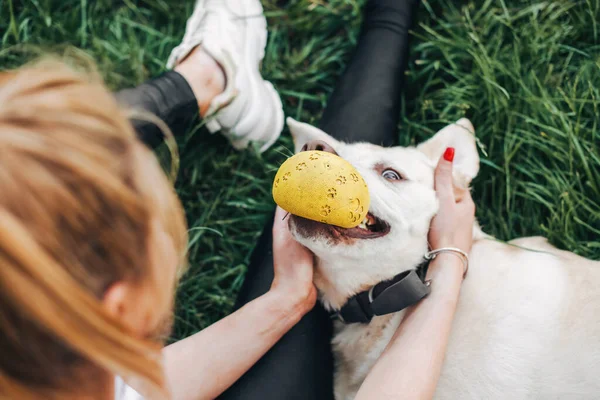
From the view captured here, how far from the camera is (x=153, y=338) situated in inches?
51.4

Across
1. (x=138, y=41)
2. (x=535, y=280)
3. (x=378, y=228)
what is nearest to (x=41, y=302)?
(x=378, y=228)

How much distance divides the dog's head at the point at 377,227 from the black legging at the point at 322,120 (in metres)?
0.26

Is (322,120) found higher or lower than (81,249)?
lower

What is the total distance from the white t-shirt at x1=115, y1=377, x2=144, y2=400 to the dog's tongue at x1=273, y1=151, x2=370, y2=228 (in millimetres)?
822

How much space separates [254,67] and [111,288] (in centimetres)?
227

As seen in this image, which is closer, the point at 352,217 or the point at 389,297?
the point at 352,217

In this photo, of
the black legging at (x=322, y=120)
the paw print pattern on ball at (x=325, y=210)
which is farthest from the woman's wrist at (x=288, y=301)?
the paw print pattern on ball at (x=325, y=210)

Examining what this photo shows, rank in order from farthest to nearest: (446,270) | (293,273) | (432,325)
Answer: (293,273), (446,270), (432,325)

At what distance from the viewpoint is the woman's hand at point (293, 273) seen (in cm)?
206

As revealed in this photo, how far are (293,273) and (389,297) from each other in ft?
1.42

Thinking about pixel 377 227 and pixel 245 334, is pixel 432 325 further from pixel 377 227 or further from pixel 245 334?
pixel 245 334

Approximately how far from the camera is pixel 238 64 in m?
2.90

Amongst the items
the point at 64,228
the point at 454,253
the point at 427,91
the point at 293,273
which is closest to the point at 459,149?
the point at 454,253

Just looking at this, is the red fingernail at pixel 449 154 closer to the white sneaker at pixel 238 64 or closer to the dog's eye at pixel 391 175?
the dog's eye at pixel 391 175
